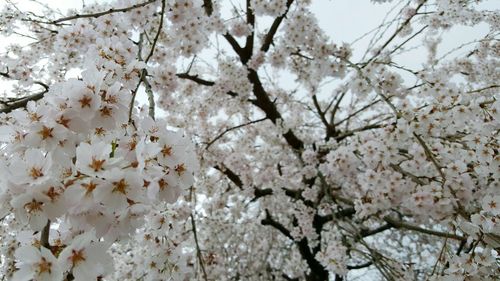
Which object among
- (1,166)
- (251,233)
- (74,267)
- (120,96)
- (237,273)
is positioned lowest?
(74,267)

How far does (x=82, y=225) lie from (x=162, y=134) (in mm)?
373

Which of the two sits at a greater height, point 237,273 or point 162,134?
point 237,273

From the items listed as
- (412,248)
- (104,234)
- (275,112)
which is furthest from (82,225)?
(412,248)

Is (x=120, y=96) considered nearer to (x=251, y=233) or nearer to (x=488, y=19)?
(x=488, y=19)

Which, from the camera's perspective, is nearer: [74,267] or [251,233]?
[74,267]

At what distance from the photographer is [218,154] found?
6180mm

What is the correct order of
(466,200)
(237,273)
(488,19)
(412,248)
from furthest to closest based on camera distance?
(412,248) < (237,273) < (488,19) < (466,200)

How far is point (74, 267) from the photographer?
110 cm

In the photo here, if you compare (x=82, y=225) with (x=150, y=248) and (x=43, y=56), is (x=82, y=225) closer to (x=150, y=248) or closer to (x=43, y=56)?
(x=150, y=248)

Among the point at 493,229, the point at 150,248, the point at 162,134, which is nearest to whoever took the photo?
the point at 162,134

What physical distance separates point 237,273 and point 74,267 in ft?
21.6

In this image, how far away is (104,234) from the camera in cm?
117

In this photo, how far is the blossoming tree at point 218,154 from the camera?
1.10 meters

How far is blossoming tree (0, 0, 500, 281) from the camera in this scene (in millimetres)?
1103
